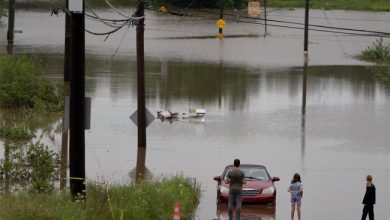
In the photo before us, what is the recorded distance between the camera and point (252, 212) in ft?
67.9

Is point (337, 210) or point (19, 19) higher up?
point (19, 19)

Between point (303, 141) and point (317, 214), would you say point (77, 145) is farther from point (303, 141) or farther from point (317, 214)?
point (303, 141)

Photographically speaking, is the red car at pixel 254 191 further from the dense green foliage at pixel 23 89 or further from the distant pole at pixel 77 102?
the dense green foliage at pixel 23 89

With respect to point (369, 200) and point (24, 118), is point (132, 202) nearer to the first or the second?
point (369, 200)

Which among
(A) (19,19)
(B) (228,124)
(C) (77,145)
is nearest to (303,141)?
(B) (228,124)

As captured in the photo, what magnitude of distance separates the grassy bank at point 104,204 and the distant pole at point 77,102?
0.42 metres

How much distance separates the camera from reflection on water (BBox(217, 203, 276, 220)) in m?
20.0

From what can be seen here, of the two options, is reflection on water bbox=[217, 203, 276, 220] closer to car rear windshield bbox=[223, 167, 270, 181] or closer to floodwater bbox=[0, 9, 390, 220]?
floodwater bbox=[0, 9, 390, 220]

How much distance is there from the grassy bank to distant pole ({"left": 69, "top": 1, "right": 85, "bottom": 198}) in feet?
1.38

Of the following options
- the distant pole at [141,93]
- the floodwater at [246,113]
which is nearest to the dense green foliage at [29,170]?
the floodwater at [246,113]

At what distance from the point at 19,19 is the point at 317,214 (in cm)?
6480

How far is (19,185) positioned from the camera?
839 inches

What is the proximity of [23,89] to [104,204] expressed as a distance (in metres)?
18.5

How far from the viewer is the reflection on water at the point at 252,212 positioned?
20016mm
